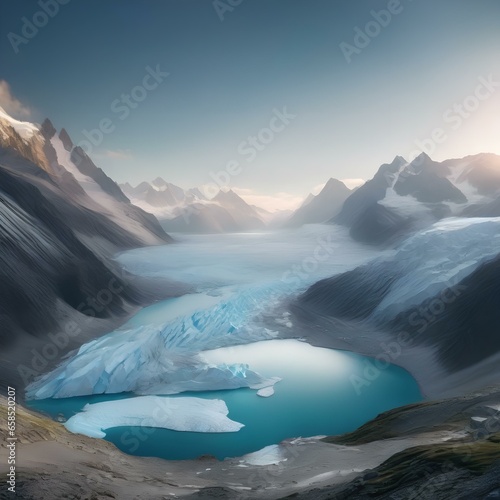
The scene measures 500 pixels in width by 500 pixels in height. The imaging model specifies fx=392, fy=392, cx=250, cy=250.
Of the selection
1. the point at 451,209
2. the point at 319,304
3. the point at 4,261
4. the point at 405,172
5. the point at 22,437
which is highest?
the point at 405,172

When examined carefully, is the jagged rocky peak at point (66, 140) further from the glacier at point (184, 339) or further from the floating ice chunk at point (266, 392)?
the floating ice chunk at point (266, 392)

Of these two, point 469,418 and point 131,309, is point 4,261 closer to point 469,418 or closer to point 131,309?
point 131,309

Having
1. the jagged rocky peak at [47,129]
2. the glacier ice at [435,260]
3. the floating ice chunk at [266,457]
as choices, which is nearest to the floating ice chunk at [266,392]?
the floating ice chunk at [266,457]

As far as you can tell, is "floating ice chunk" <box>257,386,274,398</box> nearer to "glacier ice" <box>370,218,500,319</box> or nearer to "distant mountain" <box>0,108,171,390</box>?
"distant mountain" <box>0,108,171,390</box>

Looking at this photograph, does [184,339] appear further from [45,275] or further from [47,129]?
[47,129]

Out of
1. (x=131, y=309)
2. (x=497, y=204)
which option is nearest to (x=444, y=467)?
(x=131, y=309)

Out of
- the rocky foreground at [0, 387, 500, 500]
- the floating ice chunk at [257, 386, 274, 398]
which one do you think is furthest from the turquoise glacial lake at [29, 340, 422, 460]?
the rocky foreground at [0, 387, 500, 500]

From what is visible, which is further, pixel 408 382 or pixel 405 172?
pixel 405 172
